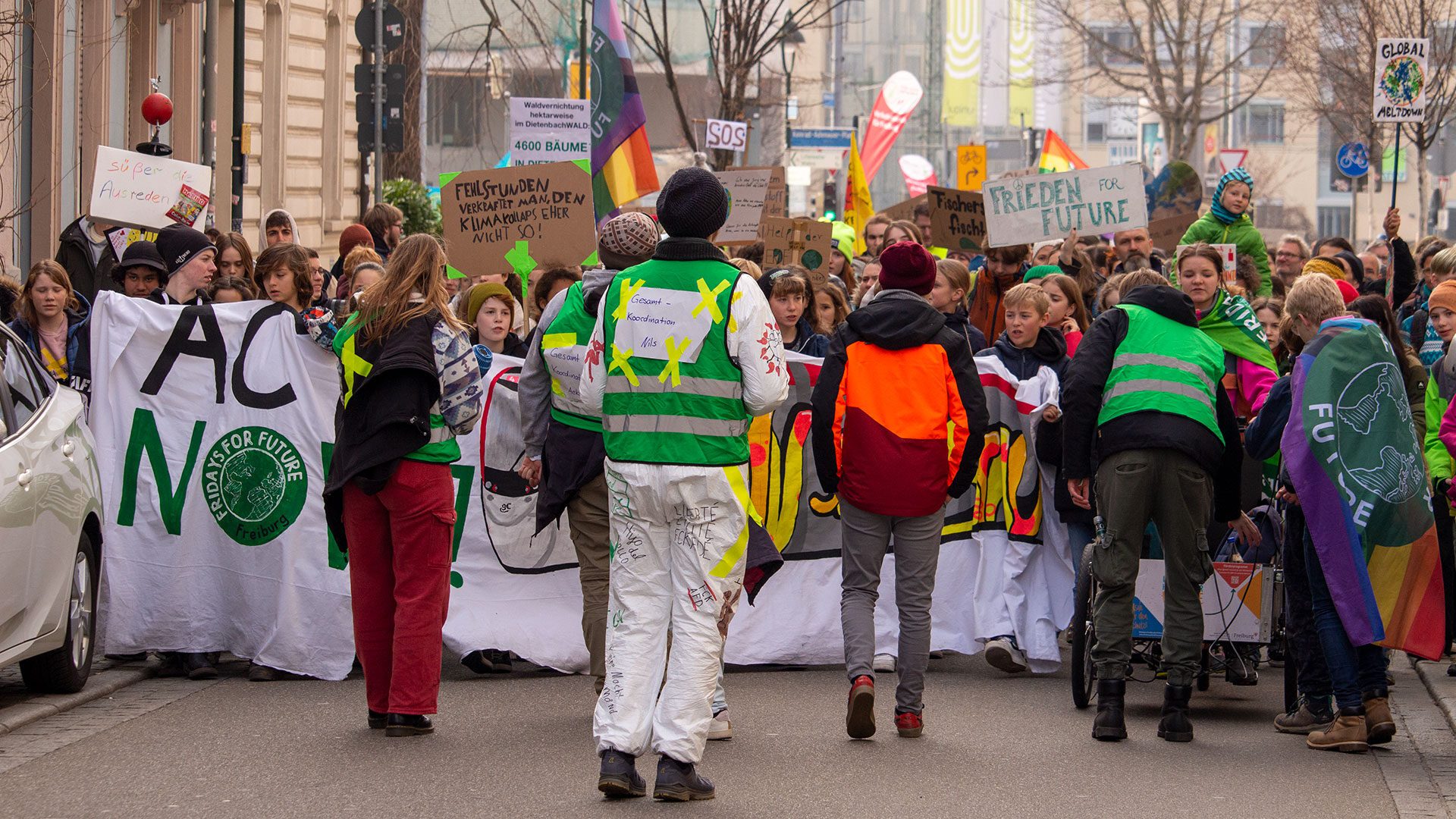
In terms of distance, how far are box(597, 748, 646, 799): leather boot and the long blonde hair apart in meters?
1.89

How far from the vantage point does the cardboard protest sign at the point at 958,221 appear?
15305 millimetres

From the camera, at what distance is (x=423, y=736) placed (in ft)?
23.9

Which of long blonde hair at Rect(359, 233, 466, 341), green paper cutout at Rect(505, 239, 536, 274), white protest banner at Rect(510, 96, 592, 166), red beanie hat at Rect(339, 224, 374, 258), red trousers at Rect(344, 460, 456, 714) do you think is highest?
white protest banner at Rect(510, 96, 592, 166)

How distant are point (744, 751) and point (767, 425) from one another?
2.37m

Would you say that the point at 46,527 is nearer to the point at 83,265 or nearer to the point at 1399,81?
the point at 83,265

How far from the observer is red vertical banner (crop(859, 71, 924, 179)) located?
3028 centimetres

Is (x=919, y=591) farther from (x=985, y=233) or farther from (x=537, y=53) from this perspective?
(x=537, y=53)

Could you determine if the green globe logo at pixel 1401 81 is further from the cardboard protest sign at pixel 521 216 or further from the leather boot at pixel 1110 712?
the leather boot at pixel 1110 712

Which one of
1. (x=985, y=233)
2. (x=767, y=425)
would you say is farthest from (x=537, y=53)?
(x=767, y=425)

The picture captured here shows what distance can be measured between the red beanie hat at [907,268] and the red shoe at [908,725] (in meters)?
1.65

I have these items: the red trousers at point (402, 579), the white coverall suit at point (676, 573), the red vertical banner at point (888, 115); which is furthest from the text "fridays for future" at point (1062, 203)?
the red vertical banner at point (888, 115)

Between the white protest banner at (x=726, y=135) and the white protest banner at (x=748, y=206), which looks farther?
the white protest banner at (x=726, y=135)

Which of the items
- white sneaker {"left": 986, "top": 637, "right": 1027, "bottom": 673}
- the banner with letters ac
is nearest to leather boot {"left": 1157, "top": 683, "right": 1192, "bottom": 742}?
white sneaker {"left": 986, "top": 637, "right": 1027, "bottom": 673}

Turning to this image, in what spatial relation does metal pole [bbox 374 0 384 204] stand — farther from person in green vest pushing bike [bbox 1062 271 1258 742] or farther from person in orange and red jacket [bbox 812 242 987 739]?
person in green vest pushing bike [bbox 1062 271 1258 742]
